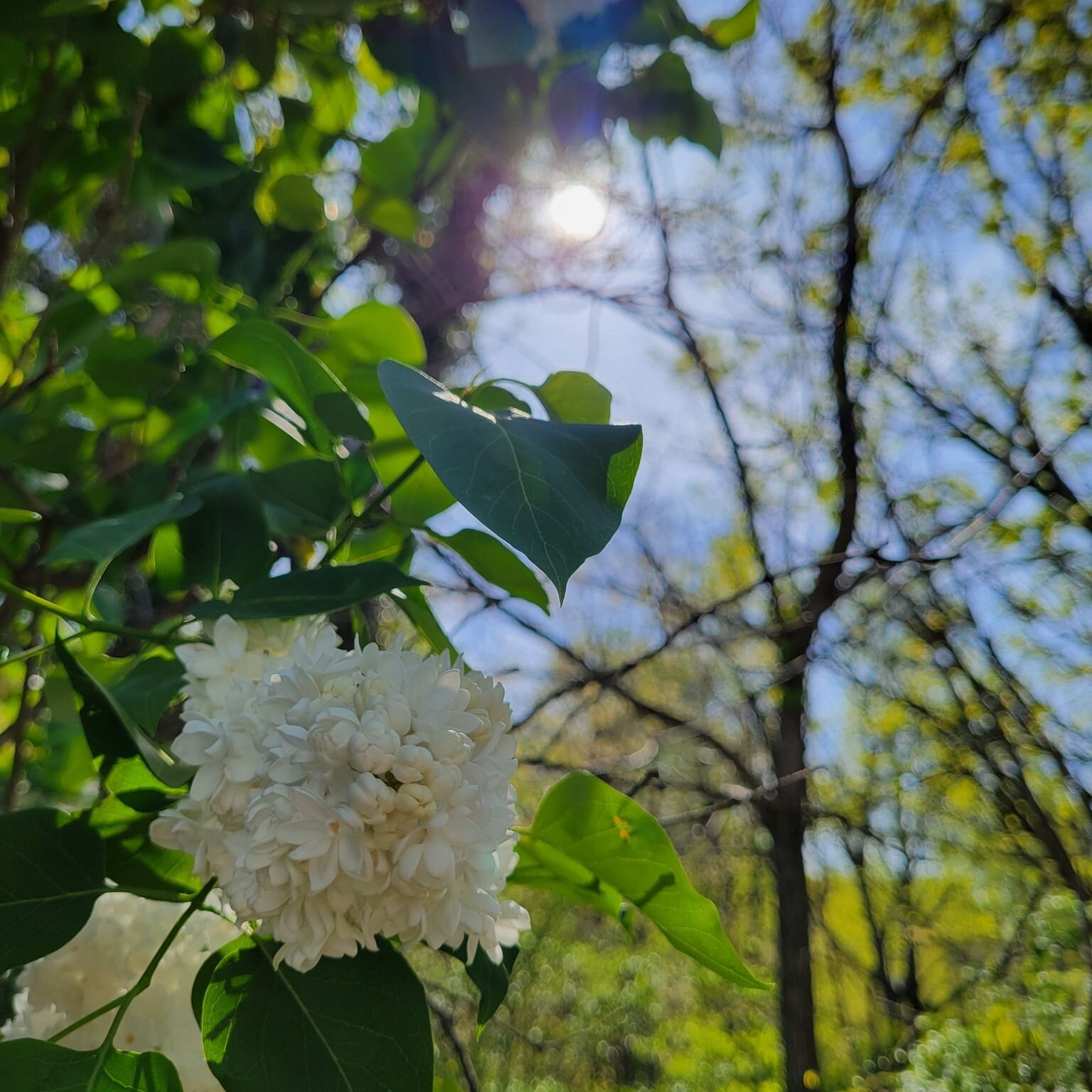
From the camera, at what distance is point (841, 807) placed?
293cm

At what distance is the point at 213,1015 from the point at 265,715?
11 cm

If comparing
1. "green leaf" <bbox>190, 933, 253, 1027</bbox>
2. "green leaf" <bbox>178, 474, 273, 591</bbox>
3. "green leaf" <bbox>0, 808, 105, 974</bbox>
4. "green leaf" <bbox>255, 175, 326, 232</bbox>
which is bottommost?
"green leaf" <bbox>190, 933, 253, 1027</bbox>

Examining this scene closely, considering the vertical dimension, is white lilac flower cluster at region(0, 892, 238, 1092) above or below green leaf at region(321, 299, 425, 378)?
below

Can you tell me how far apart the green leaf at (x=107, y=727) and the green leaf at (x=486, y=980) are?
0.13 m

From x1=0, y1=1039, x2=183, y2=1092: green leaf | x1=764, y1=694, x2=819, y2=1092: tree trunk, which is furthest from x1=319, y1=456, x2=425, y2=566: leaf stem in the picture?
x1=764, y1=694, x2=819, y2=1092: tree trunk

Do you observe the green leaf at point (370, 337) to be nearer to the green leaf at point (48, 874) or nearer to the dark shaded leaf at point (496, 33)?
the dark shaded leaf at point (496, 33)

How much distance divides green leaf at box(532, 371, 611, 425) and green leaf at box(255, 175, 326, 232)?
1.41 feet

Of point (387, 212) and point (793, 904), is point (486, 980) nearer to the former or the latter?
point (387, 212)

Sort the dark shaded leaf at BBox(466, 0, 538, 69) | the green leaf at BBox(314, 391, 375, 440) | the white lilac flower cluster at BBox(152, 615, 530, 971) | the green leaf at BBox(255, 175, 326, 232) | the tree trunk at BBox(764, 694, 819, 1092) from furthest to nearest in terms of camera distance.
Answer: the tree trunk at BBox(764, 694, 819, 1092)
the green leaf at BBox(255, 175, 326, 232)
the dark shaded leaf at BBox(466, 0, 538, 69)
the green leaf at BBox(314, 391, 375, 440)
the white lilac flower cluster at BBox(152, 615, 530, 971)

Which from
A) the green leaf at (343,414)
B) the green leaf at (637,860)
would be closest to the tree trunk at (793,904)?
the green leaf at (637,860)

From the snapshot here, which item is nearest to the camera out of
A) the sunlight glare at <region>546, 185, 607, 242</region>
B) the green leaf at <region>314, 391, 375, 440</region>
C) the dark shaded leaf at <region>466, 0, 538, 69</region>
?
the green leaf at <region>314, 391, 375, 440</region>

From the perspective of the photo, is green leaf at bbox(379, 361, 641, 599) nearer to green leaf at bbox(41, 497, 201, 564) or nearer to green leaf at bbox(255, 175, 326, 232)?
green leaf at bbox(41, 497, 201, 564)

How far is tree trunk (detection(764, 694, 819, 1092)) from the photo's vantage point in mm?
1875

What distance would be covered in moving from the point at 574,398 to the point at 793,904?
1874 mm
